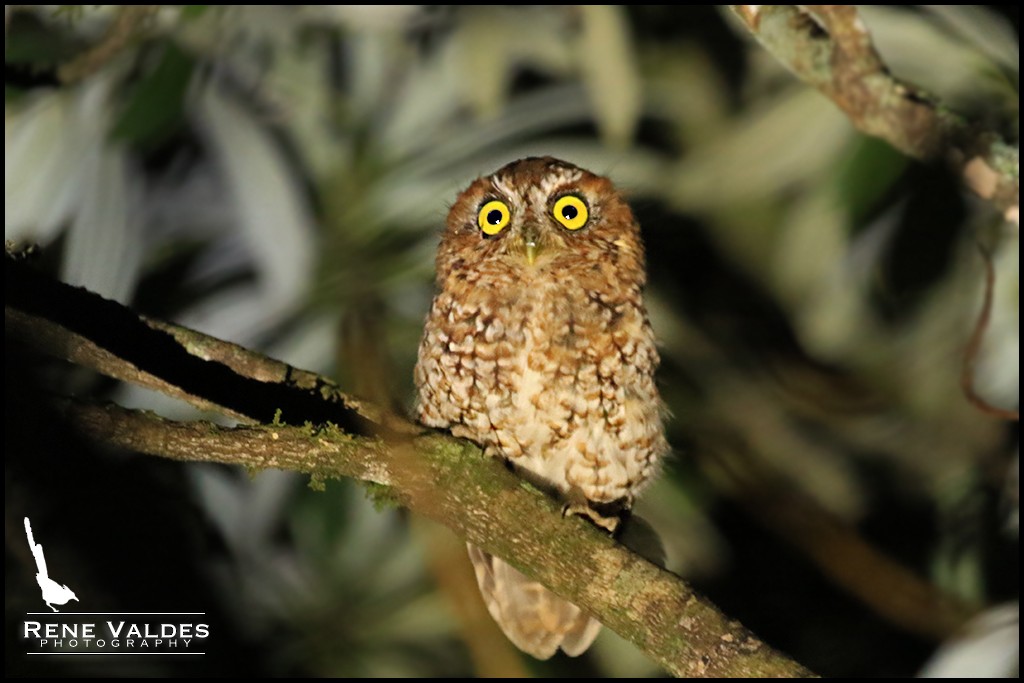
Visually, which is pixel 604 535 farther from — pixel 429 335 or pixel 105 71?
pixel 105 71

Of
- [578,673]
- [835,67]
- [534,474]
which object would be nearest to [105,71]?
[534,474]

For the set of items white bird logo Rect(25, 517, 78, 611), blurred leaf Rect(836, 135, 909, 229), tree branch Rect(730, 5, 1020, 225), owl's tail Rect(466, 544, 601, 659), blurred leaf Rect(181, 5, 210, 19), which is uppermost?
blurred leaf Rect(181, 5, 210, 19)

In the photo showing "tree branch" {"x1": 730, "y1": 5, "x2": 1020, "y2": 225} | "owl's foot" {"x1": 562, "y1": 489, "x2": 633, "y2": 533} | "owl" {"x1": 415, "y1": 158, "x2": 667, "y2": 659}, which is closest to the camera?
"owl's foot" {"x1": 562, "y1": 489, "x2": 633, "y2": 533}

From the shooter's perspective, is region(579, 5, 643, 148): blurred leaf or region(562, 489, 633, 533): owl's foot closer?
region(562, 489, 633, 533): owl's foot

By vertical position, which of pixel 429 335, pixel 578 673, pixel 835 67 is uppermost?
pixel 835 67

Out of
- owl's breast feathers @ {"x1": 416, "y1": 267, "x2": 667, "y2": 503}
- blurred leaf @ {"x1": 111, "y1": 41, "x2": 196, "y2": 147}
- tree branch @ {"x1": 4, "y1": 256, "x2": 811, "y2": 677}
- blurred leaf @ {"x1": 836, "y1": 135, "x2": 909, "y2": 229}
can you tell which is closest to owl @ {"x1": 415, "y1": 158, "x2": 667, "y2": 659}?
owl's breast feathers @ {"x1": 416, "y1": 267, "x2": 667, "y2": 503}

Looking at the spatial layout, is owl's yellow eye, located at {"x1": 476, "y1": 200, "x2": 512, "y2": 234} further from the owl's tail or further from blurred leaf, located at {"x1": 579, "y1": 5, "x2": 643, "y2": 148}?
blurred leaf, located at {"x1": 579, "y1": 5, "x2": 643, "y2": 148}
